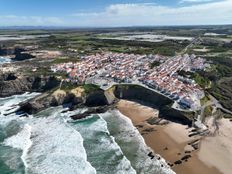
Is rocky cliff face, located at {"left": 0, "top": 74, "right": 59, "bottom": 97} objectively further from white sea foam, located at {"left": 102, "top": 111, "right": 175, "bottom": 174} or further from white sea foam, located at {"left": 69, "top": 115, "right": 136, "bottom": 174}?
white sea foam, located at {"left": 102, "top": 111, "right": 175, "bottom": 174}

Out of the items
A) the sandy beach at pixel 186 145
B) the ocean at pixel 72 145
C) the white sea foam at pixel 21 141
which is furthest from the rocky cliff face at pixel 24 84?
the sandy beach at pixel 186 145

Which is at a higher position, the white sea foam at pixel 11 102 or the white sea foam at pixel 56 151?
the white sea foam at pixel 56 151

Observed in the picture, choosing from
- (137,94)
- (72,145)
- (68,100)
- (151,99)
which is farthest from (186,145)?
(68,100)

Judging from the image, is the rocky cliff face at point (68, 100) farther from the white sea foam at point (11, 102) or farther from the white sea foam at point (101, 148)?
the white sea foam at point (101, 148)

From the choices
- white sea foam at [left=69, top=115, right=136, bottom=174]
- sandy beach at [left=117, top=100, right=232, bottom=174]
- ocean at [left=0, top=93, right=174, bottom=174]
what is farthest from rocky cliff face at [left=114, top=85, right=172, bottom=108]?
white sea foam at [left=69, top=115, right=136, bottom=174]

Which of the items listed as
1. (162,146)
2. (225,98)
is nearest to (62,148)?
(162,146)

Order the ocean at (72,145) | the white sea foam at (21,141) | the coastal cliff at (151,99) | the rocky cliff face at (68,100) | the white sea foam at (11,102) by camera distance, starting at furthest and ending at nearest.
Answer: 1. the white sea foam at (11,102)
2. the rocky cliff face at (68,100)
3. the coastal cliff at (151,99)
4. the white sea foam at (21,141)
5. the ocean at (72,145)

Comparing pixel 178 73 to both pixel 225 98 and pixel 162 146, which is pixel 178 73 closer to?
pixel 225 98

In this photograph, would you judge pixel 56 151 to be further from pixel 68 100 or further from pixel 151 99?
pixel 151 99
